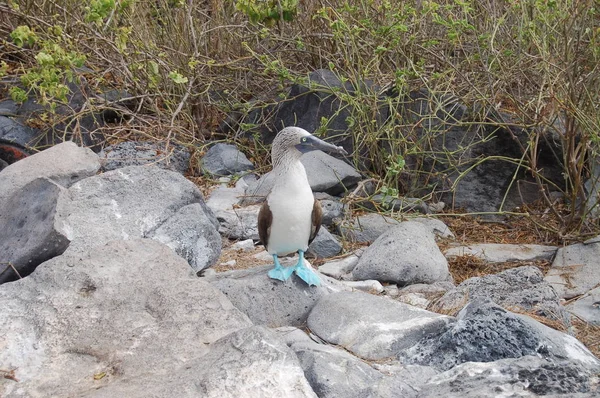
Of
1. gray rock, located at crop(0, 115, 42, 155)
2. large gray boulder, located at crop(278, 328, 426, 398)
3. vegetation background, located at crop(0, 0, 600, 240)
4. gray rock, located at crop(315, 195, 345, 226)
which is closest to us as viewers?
large gray boulder, located at crop(278, 328, 426, 398)

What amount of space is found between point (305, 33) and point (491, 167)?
200 cm

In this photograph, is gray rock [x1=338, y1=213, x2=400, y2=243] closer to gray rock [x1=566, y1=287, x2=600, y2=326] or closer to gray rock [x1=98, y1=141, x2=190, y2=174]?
gray rock [x1=566, y1=287, x2=600, y2=326]

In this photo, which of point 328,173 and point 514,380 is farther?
point 328,173

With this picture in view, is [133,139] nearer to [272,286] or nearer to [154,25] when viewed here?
[154,25]

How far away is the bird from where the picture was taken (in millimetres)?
4105

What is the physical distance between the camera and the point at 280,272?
424cm

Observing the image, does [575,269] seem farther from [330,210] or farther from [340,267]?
[330,210]

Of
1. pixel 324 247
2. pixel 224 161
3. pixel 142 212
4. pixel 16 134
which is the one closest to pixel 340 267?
pixel 324 247

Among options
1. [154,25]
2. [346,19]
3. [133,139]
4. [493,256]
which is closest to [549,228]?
[493,256]

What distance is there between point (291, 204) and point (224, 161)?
3036mm

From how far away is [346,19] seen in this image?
22.5 ft

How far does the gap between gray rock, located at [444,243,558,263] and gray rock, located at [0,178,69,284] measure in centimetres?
261

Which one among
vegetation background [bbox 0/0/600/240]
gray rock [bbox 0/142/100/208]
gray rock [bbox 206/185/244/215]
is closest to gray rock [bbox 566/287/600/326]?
vegetation background [bbox 0/0/600/240]

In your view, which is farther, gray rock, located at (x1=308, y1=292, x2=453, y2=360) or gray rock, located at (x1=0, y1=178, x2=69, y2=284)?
gray rock, located at (x1=0, y1=178, x2=69, y2=284)
